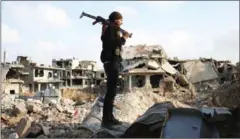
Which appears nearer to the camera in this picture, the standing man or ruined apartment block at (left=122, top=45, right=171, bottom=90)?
the standing man

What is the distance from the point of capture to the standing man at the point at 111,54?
5418 millimetres

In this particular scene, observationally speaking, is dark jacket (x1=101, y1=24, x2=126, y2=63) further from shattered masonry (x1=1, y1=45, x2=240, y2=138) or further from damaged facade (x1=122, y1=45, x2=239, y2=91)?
damaged facade (x1=122, y1=45, x2=239, y2=91)

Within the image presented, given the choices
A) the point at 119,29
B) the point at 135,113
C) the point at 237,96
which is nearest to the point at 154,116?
the point at 119,29

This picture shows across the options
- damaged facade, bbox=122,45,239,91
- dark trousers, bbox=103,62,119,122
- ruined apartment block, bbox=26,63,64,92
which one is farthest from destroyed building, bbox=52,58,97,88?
dark trousers, bbox=103,62,119,122

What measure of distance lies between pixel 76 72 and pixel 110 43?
64.0 m

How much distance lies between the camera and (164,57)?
48.9 m

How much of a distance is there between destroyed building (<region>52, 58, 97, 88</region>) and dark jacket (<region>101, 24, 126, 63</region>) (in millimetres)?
61121

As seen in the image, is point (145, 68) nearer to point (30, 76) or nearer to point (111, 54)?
point (30, 76)

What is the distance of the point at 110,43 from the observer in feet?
17.7

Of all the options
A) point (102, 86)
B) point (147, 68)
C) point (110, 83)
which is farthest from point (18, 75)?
point (110, 83)

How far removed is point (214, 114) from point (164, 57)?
44613 millimetres

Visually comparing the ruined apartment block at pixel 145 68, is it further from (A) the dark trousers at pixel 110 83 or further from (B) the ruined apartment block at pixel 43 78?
(A) the dark trousers at pixel 110 83

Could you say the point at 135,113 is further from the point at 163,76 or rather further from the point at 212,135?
the point at 163,76

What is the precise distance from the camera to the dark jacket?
17.7ft
